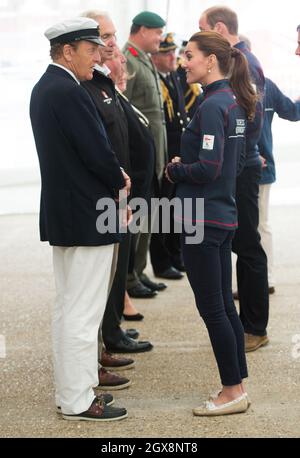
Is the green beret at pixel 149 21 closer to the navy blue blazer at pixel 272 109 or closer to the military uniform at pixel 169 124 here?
the military uniform at pixel 169 124

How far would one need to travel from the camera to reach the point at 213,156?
10.9 ft

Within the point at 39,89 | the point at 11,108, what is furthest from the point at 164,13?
the point at 39,89

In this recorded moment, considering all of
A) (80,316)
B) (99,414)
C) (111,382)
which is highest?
(80,316)

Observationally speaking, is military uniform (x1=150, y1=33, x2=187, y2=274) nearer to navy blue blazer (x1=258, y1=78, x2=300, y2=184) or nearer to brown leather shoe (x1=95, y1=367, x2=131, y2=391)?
navy blue blazer (x1=258, y1=78, x2=300, y2=184)

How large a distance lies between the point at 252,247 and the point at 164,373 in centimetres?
73

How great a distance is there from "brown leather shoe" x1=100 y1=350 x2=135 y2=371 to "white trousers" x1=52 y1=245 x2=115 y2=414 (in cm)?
71

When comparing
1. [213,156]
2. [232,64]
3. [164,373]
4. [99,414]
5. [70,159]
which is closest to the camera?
[70,159]

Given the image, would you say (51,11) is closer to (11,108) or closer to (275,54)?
(11,108)

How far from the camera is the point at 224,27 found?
457 cm

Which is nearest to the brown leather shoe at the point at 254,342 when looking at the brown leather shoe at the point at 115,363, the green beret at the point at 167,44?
the brown leather shoe at the point at 115,363

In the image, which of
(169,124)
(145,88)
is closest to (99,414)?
(145,88)

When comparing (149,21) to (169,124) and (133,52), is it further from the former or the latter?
(169,124)

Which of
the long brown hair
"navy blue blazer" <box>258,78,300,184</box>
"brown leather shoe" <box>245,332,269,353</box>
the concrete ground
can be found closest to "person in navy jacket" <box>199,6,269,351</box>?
"brown leather shoe" <box>245,332,269,353</box>

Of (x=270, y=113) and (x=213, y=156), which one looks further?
(x=270, y=113)
